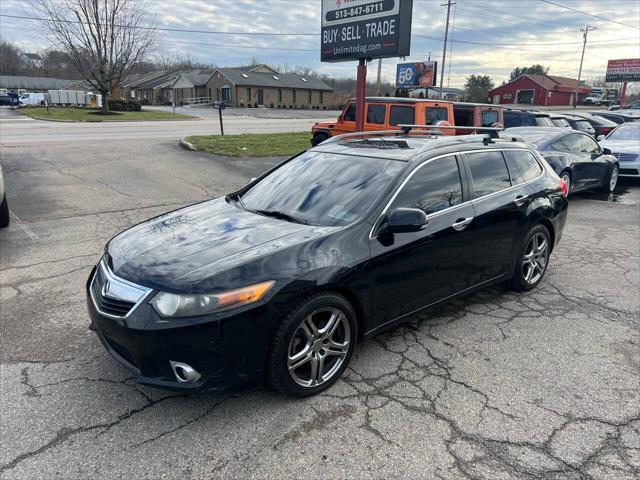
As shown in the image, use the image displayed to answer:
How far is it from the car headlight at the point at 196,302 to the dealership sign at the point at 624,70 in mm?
66615

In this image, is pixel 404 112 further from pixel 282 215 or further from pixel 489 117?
pixel 282 215

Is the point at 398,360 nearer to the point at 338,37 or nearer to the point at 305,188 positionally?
the point at 305,188

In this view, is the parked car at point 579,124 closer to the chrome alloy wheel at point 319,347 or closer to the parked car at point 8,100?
the chrome alloy wheel at point 319,347

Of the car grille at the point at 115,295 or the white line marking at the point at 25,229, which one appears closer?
the car grille at the point at 115,295

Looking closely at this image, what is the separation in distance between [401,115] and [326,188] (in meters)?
8.67

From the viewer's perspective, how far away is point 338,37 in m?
11.2

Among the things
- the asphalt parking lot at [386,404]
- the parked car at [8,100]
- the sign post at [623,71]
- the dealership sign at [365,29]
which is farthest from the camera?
the sign post at [623,71]

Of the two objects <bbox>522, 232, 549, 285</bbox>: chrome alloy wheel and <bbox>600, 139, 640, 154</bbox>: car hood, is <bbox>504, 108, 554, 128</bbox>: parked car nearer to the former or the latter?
<bbox>600, 139, 640, 154</bbox>: car hood

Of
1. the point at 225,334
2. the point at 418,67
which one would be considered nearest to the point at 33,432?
the point at 225,334

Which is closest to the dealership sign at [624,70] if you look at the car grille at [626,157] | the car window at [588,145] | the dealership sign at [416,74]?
the dealership sign at [416,74]

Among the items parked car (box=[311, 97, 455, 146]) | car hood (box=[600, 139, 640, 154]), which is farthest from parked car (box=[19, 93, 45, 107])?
car hood (box=[600, 139, 640, 154])

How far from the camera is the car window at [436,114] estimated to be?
11.8m

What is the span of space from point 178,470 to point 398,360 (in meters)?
1.77

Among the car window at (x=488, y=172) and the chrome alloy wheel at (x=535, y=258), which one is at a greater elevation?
the car window at (x=488, y=172)
